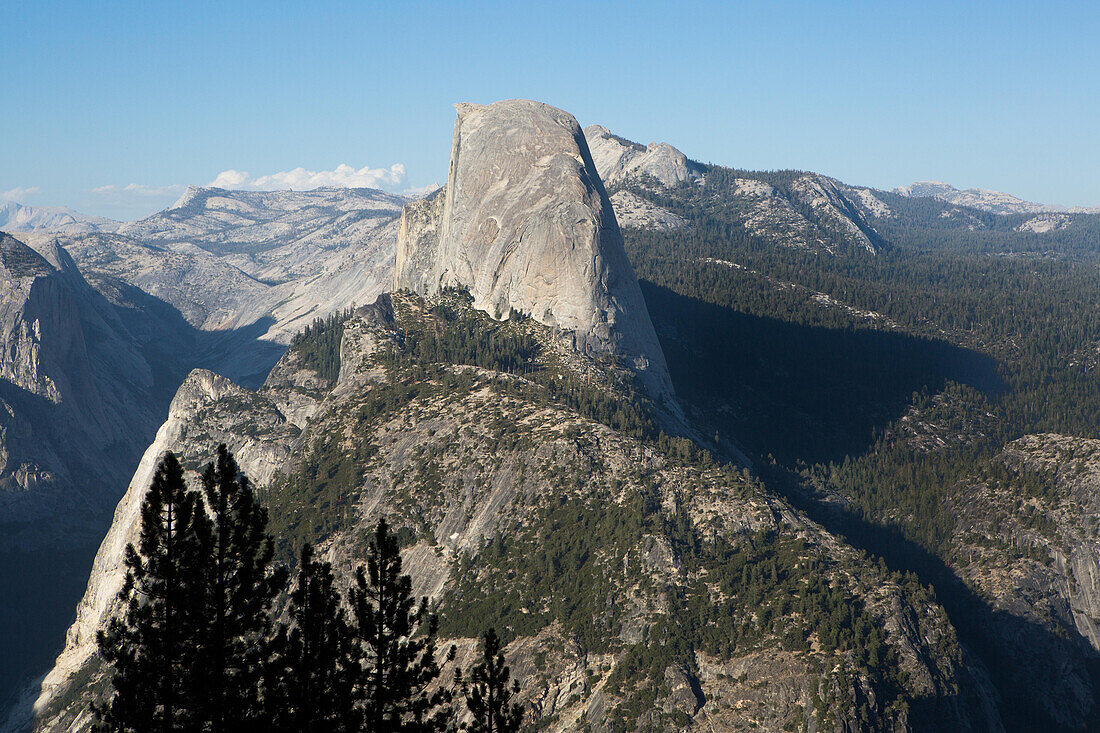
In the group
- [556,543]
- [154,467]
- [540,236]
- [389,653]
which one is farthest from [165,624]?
[154,467]

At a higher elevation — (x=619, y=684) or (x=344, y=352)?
(x=344, y=352)

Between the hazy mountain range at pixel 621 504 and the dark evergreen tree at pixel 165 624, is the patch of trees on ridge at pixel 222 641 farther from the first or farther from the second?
the hazy mountain range at pixel 621 504

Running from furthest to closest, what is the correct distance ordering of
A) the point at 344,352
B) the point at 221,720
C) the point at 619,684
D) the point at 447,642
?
1. the point at 344,352
2. the point at 447,642
3. the point at 619,684
4. the point at 221,720

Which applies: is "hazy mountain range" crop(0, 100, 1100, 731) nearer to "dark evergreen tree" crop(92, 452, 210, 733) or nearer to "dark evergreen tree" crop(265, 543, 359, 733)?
"dark evergreen tree" crop(265, 543, 359, 733)

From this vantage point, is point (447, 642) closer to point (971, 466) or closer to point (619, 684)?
point (619, 684)

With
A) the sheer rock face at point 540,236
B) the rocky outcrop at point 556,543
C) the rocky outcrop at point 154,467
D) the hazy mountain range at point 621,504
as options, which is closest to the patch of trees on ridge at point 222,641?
the hazy mountain range at point 621,504

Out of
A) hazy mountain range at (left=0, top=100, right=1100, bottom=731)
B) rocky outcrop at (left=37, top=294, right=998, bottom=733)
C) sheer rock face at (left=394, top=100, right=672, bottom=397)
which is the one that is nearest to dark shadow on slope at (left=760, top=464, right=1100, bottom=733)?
hazy mountain range at (left=0, top=100, right=1100, bottom=731)

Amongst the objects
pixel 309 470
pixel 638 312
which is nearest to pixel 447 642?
pixel 309 470
